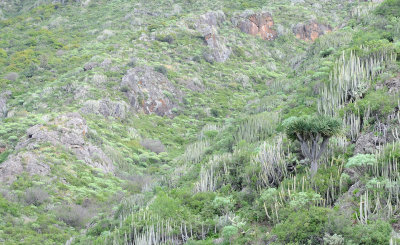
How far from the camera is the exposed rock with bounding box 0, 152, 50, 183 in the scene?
82.0 ft

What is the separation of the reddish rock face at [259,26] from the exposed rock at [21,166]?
137ft

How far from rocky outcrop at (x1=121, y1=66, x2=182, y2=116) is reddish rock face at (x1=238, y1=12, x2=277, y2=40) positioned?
22639mm

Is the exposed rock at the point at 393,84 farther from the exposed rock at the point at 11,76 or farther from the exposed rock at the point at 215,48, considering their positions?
the exposed rock at the point at 11,76

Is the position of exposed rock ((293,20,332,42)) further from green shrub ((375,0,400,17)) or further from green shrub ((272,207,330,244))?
green shrub ((272,207,330,244))

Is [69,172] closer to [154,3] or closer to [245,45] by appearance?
[245,45]

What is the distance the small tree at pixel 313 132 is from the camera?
550 inches

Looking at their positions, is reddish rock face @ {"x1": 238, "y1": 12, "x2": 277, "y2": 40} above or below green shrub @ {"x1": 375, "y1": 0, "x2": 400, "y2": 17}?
below

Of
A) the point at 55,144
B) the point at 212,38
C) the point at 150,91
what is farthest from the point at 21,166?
the point at 212,38

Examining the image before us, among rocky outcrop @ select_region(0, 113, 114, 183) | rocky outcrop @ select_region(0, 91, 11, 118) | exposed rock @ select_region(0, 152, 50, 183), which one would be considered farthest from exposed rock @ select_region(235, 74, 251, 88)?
exposed rock @ select_region(0, 152, 50, 183)

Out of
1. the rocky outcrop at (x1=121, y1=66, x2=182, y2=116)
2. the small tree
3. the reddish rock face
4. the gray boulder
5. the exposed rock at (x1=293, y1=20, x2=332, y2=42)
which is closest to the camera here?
the small tree

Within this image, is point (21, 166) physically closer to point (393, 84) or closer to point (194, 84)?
point (393, 84)

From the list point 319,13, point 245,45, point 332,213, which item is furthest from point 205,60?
point 332,213

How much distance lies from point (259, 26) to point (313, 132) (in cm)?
5084

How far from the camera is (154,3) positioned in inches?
2657
